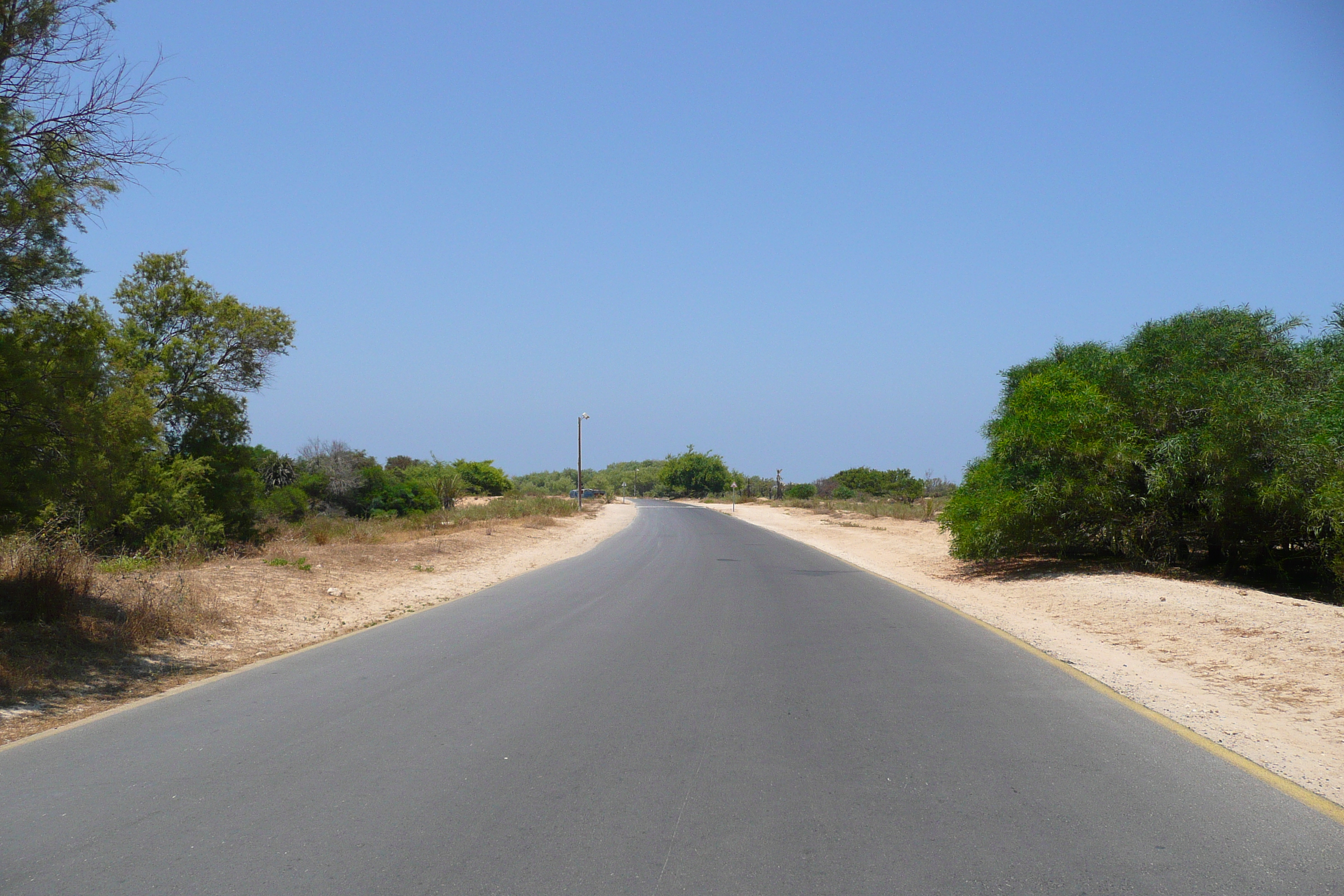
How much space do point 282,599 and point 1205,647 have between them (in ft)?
42.2

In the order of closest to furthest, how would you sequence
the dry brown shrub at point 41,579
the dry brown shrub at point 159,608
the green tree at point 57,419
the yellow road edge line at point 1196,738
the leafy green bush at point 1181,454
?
the yellow road edge line at point 1196,738 → the green tree at point 57,419 → the dry brown shrub at point 41,579 → the dry brown shrub at point 159,608 → the leafy green bush at point 1181,454

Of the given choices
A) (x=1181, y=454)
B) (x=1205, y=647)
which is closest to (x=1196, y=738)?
(x=1205, y=647)

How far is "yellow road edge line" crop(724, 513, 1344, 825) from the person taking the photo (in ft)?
16.0

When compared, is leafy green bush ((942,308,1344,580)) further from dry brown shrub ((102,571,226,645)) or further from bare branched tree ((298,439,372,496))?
bare branched tree ((298,439,372,496))

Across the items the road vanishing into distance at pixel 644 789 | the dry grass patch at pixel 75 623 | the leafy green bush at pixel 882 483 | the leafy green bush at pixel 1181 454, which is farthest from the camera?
the leafy green bush at pixel 882 483

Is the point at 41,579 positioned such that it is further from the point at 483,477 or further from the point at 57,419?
the point at 483,477

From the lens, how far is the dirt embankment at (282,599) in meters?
7.86

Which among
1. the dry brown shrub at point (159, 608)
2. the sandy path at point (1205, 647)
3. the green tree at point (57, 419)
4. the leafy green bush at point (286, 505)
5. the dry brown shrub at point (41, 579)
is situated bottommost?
the sandy path at point (1205, 647)

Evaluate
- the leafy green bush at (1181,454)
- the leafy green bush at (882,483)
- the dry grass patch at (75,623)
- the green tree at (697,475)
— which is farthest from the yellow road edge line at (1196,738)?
the green tree at (697,475)

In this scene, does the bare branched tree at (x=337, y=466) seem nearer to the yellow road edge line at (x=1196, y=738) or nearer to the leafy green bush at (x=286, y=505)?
the leafy green bush at (x=286, y=505)

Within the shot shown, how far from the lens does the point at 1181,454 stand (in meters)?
Answer: 14.8

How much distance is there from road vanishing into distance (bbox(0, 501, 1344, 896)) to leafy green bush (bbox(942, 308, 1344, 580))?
7791 mm

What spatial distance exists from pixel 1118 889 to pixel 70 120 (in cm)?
1082

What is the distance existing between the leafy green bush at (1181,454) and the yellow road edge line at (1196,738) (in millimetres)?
5479
